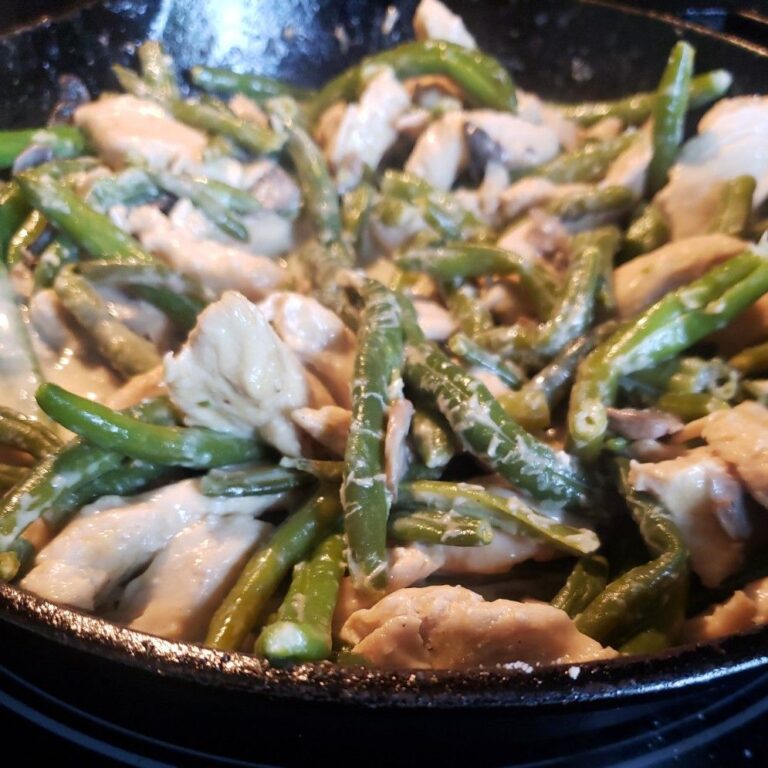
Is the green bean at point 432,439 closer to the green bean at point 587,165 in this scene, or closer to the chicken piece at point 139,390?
the chicken piece at point 139,390

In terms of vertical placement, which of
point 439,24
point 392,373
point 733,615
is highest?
point 439,24

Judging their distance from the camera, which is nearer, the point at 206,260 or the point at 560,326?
the point at 560,326

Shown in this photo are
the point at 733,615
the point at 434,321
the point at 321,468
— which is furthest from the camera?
the point at 434,321

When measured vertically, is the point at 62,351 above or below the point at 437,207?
below

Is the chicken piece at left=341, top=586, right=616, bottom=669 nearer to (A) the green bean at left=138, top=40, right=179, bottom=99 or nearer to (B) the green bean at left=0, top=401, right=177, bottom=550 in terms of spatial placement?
(B) the green bean at left=0, top=401, right=177, bottom=550

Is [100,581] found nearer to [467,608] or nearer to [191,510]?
[191,510]

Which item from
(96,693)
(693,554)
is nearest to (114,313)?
(96,693)

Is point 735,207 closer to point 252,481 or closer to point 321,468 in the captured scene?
point 321,468

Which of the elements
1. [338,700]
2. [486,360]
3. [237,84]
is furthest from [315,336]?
[237,84]
